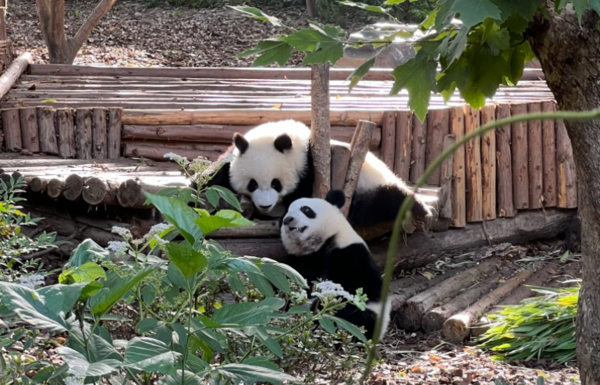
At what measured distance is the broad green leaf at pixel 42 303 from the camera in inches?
68.5

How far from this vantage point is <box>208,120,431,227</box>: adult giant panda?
5121 millimetres

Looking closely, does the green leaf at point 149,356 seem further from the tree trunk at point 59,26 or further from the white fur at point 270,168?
the tree trunk at point 59,26

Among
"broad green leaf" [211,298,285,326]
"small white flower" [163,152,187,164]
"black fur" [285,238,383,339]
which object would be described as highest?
"small white flower" [163,152,187,164]

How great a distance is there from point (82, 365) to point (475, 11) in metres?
1.17

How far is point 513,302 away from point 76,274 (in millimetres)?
3880

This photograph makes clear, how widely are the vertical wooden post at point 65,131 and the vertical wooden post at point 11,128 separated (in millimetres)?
339

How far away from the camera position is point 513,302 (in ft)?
17.4

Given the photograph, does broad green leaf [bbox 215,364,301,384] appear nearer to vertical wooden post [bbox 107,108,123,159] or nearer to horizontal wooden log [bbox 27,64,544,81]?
vertical wooden post [bbox 107,108,123,159]

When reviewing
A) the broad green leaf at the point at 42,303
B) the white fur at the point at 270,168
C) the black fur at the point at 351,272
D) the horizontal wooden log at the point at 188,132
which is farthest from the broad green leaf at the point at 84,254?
the horizontal wooden log at the point at 188,132

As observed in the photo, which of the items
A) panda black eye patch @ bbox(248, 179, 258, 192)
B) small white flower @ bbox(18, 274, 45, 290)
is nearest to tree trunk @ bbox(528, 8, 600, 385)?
small white flower @ bbox(18, 274, 45, 290)

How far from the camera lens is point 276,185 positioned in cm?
516

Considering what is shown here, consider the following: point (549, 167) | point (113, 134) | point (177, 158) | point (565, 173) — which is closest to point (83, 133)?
point (113, 134)

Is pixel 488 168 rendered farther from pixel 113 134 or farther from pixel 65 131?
pixel 65 131

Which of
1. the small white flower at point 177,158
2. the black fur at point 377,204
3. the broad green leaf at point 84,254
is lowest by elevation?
the black fur at point 377,204
